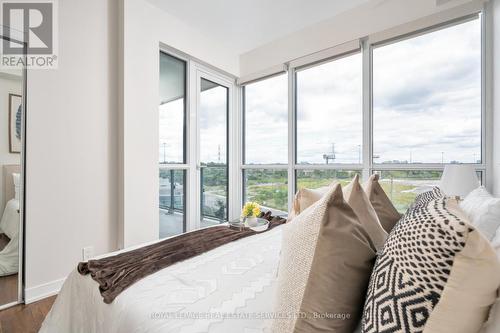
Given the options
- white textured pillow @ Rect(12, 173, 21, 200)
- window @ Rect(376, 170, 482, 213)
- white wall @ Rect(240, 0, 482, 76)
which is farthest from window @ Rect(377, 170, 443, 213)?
white textured pillow @ Rect(12, 173, 21, 200)

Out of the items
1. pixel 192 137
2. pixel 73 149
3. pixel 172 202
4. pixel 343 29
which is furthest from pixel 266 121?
pixel 73 149

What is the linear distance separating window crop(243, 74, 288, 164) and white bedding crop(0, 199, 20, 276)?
282 cm

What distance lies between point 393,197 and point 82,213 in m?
3.21

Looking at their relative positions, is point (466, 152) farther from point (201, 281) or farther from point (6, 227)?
point (6, 227)

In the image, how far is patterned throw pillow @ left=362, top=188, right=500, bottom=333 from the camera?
16.5 inches

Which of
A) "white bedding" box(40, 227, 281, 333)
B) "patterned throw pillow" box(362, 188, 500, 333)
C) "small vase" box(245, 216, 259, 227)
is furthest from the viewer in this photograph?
"small vase" box(245, 216, 259, 227)

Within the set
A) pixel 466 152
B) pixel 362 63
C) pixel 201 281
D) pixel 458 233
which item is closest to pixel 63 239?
pixel 201 281

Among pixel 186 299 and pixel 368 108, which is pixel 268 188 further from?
pixel 186 299

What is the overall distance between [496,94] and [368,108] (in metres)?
1.06

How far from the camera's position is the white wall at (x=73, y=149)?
2074mm

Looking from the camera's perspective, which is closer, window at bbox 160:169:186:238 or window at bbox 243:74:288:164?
window at bbox 160:169:186:238

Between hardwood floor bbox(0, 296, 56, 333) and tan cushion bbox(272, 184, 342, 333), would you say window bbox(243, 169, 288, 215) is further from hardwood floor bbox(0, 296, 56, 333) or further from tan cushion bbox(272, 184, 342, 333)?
tan cushion bbox(272, 184, 342, 333)

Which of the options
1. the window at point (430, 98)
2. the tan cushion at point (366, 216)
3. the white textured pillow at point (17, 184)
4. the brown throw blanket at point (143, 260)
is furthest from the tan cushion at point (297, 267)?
the window at point (430, 98)

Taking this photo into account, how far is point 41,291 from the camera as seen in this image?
2082 mm
